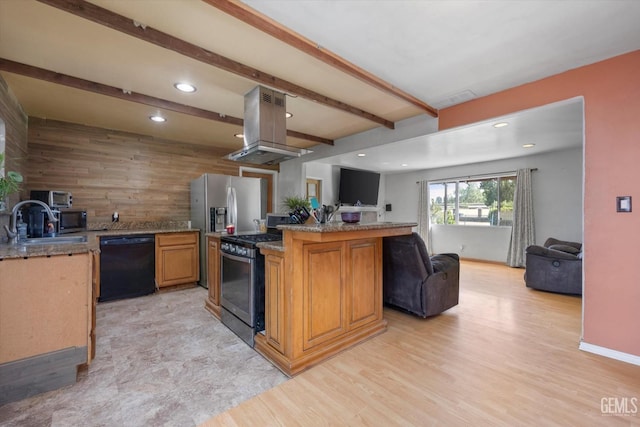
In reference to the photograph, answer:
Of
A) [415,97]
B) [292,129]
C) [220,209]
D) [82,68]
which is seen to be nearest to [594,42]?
[415,97]

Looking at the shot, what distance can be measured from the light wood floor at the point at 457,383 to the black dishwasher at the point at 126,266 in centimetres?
295

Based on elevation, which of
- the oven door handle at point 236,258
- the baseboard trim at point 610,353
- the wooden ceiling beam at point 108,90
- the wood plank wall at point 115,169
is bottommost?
the baseboard trim at point 610,353

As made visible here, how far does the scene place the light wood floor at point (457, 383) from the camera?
1.56 meters

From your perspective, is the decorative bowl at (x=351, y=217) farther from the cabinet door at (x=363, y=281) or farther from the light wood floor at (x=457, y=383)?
the light wood floor at (x=457, y=383)

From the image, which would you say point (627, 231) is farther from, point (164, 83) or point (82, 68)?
point (82, 68)

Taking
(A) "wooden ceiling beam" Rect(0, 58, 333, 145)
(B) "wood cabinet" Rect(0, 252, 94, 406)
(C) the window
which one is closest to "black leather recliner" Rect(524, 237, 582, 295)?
(C) the window

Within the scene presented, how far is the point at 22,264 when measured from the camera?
1694 mm

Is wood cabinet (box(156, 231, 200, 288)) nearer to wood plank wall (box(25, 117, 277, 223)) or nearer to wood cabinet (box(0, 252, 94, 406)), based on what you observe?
wood plank wall (box(25, 117, 277, 223))

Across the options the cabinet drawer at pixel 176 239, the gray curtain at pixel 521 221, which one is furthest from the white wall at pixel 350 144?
the gray curtain at pixel 521 221

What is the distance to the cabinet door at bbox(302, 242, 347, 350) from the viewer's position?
2.07 meters

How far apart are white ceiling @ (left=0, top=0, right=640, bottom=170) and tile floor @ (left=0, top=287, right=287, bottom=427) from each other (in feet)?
8.03

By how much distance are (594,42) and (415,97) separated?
4.70ft

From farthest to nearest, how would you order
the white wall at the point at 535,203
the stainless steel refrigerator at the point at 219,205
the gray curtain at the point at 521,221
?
the gray curtain at the point at 521,221, the white wall at the point at 535,203, the stainless steel refrigerator at the point at 219,205

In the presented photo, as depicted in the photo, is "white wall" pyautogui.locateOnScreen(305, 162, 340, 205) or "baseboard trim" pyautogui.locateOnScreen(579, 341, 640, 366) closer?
"baseboard trim" pyautogui.locateOnScreen(579, 341, 640, 366)
